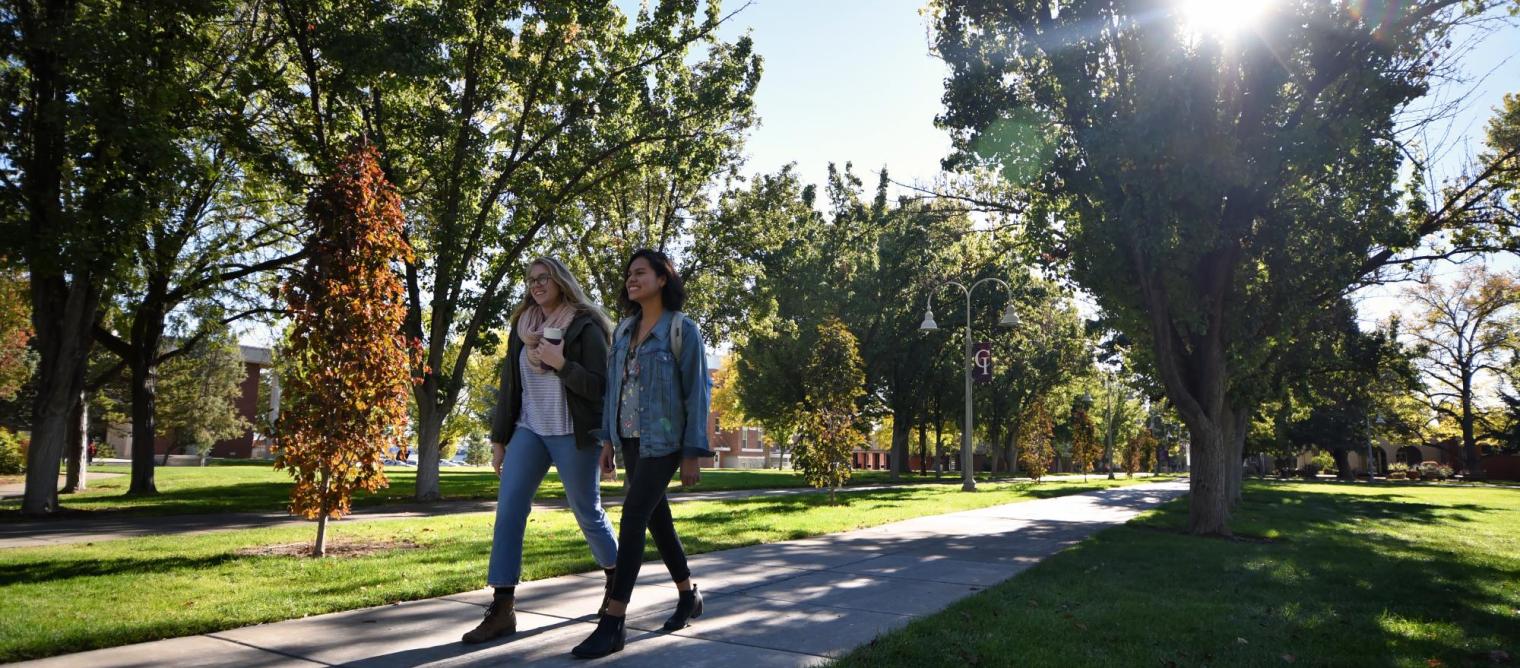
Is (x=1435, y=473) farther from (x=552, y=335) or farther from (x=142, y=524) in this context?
(x=552, y=335)

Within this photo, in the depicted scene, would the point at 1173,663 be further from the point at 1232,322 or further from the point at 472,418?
the point at 472,418

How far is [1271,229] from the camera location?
1273 centimetres

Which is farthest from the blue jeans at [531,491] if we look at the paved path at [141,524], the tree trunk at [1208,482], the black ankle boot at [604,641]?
the tree trunk at [1208,482]

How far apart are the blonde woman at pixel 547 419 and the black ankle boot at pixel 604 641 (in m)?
0.25

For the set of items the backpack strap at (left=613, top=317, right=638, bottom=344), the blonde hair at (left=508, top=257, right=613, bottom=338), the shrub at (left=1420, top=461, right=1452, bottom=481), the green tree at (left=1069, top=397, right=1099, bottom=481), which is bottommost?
the shrub at (left=1420, top=461, right=1452, bottom=481)

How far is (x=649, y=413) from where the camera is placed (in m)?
4.12

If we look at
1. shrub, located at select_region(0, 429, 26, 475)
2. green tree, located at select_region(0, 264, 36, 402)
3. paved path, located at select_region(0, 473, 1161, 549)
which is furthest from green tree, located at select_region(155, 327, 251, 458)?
paved path, located at select_region(0, 473, 1161, 549)

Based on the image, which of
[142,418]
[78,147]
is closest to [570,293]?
[78,147]

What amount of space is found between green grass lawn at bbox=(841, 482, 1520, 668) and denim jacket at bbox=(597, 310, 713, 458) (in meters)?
1.26

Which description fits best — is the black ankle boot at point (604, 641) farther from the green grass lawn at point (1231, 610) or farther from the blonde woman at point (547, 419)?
the green grass lawn at point (1231, 610)

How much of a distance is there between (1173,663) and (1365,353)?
76.1 feet

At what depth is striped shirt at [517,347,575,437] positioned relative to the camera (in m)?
4.43

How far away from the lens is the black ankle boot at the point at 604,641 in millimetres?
3881

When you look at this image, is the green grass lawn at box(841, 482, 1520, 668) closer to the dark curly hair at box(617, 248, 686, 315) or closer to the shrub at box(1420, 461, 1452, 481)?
the dark curly hair at box(617, 248, 686, 315)
